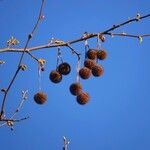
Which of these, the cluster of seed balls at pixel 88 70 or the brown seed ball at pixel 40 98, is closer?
the cluster of seed balls at pixel 88 70

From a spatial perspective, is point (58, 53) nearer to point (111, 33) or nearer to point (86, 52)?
point (86, 52)

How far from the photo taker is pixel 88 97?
378 centimetres

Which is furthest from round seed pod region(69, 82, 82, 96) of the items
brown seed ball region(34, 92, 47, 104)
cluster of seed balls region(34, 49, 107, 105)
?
brown seed ball region(34, 92, 47, 104)

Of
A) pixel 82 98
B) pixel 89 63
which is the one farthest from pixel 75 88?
pixel 89 63

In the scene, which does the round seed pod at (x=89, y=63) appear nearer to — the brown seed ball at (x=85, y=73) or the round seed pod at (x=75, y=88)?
the brown seed ball at (x=85, y=73)

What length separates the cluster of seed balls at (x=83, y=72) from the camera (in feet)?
12.1

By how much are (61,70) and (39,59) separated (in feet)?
0.95

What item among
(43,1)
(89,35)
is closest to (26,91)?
(89,35)

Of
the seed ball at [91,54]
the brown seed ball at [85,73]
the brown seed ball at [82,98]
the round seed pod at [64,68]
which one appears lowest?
the brown seed ball at [82,98]

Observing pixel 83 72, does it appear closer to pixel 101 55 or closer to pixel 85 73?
pixel 85 73

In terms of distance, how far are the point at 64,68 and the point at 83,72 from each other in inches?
8.3

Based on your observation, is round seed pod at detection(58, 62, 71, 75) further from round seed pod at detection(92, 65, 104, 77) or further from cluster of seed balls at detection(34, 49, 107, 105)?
round seed pod at detection(92, 65, 104, 77)

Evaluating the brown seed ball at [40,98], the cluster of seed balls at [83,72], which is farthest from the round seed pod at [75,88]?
the brown seed ball at [40,98]

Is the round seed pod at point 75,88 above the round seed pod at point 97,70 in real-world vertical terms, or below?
below
